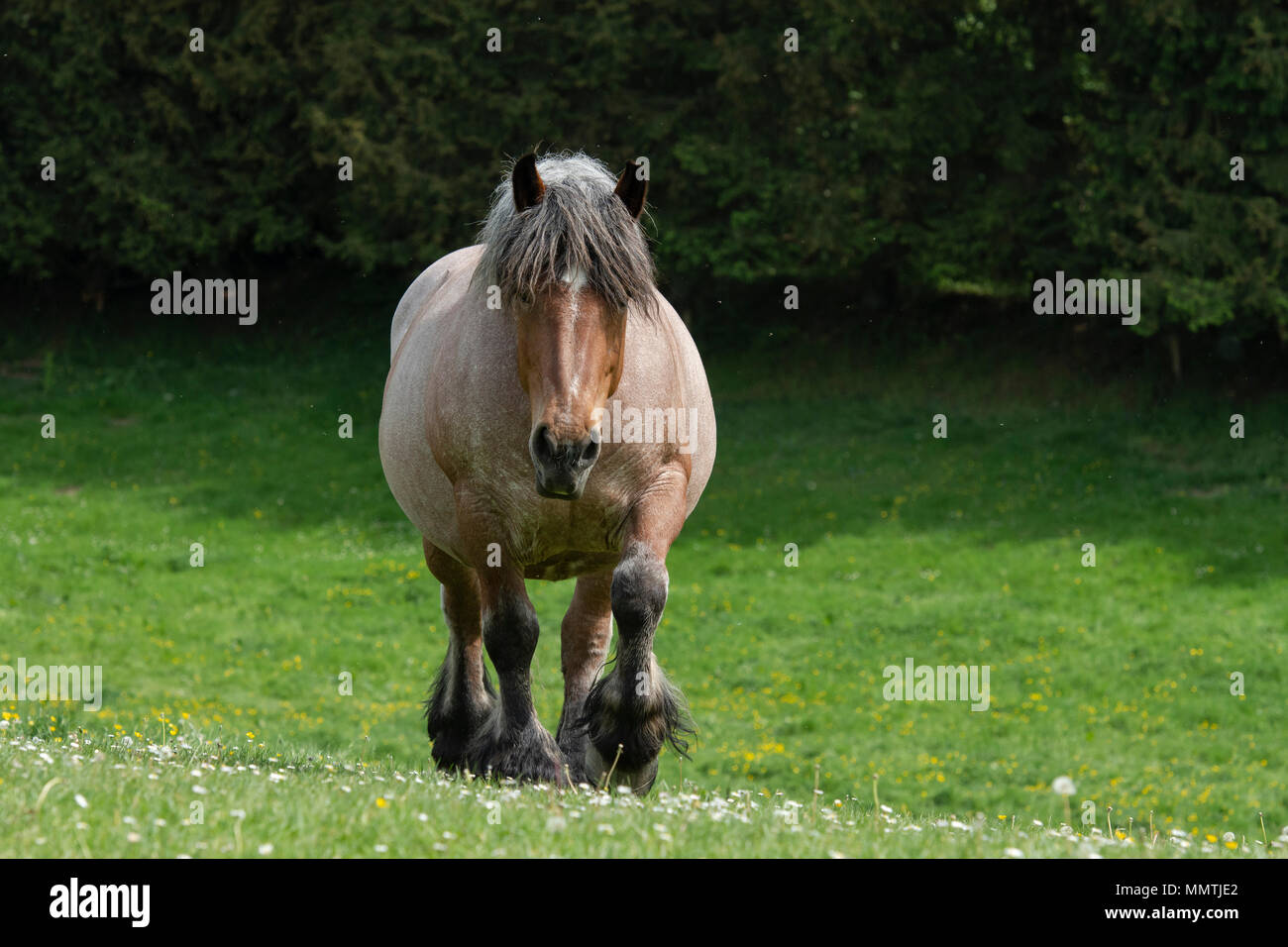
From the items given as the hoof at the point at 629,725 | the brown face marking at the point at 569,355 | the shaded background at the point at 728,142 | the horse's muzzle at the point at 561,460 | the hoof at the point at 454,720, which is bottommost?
the hoof at the point at 454,720

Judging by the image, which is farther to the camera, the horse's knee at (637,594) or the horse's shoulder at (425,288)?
the horse's shoulder at (425,288)

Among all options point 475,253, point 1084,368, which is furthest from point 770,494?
point 475,253

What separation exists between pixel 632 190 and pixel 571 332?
39.4 inches

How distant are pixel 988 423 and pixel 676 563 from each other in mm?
7738

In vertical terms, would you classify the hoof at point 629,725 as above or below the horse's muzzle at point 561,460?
below

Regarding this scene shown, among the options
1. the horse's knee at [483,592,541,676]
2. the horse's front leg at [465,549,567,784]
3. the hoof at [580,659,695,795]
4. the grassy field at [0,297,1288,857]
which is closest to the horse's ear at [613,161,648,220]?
the horse's front leg at [465,549,567,784]

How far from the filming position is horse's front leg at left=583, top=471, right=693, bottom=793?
633 cm

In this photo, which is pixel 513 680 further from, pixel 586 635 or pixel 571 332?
pixel 571 332

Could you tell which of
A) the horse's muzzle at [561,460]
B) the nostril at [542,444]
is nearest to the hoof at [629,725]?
the horse's muzzle at [561,460]

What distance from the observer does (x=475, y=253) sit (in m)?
8.99

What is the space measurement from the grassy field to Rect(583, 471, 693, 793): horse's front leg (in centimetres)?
60

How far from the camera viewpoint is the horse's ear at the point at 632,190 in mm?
6598

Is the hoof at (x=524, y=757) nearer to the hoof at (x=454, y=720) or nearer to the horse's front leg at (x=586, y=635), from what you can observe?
the horse's front leg at (x=586, y=635)

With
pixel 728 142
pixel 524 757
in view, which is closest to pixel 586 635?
pixel 524 757
